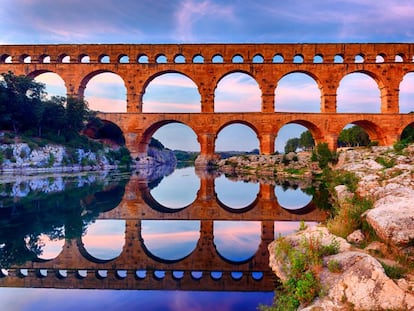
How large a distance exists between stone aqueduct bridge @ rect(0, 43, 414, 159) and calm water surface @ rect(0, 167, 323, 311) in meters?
19.4

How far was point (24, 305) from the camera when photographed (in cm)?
342

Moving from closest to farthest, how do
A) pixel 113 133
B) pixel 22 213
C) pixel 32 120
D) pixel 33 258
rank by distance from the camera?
pixel 33 258 < pixel 22 213 < pixel 32 120 < pixel 113 133

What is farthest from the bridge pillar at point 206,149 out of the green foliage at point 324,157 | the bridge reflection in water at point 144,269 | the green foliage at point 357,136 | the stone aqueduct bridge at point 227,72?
the green foliage at point 357,136

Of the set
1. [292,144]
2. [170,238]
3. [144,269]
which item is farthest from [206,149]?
[292,144]

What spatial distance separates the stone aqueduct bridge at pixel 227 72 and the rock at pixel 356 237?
23883 millimetres

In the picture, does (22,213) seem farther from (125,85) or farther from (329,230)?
(125,85)

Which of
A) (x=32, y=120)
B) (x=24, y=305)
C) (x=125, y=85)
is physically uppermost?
(x=125, y=85)

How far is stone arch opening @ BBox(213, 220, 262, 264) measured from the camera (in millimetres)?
4977

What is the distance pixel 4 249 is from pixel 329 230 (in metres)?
5.09

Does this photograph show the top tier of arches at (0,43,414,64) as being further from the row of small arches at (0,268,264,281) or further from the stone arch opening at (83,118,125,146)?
the row of small arches at (0,268,264,281)

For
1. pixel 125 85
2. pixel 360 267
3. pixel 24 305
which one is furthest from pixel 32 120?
pixel 360 267

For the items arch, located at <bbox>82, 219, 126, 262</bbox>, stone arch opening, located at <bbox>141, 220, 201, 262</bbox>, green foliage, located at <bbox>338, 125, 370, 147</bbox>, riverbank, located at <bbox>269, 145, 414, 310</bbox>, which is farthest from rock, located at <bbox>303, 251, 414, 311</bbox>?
green foliage, located at <bbox>338, 125, 370, 147</bbox>

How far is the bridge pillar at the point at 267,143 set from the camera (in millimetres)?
27881

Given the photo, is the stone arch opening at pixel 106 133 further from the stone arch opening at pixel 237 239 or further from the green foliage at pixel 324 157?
the stone arch opening at pixel 237 239
